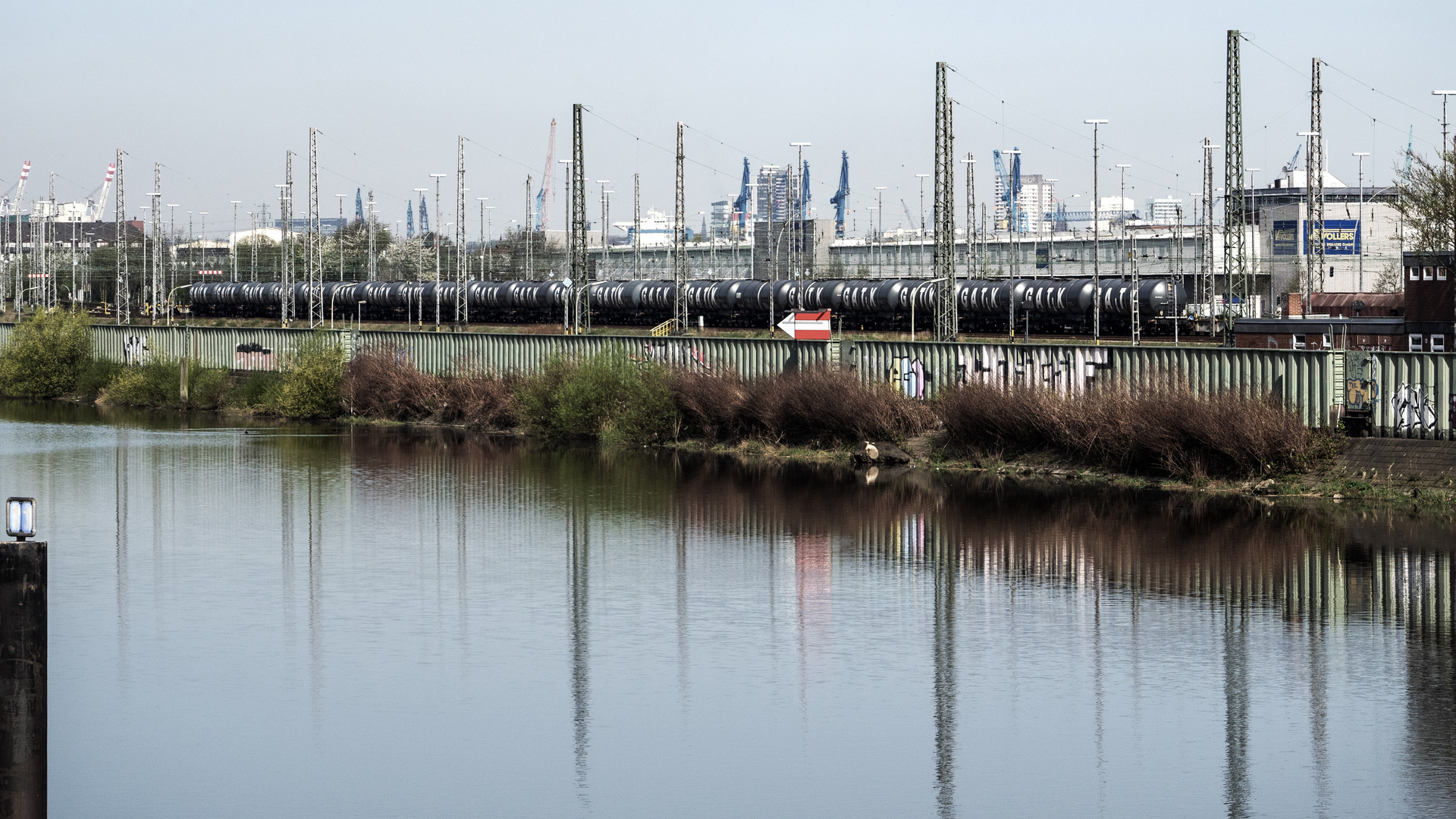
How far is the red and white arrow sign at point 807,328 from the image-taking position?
4012cm

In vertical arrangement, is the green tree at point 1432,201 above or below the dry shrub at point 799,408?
above

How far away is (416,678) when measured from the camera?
15633mm

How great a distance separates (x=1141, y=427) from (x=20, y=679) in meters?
24.6

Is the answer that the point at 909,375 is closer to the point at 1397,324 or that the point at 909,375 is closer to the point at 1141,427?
the point at 1141,427

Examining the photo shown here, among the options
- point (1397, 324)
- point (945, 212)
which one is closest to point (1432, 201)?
point (1397, 324)

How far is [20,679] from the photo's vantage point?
404 inches

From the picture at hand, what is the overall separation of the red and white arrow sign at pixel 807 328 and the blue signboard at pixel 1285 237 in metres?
87.4

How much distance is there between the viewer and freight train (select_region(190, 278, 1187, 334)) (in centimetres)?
6588

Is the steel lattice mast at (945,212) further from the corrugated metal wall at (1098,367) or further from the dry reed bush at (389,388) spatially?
the dry reed bush at (389,388)

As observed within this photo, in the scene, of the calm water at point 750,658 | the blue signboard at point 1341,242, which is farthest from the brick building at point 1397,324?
the blue signboard at point 1341,242

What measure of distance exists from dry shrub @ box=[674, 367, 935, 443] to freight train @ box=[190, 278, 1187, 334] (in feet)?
51.9

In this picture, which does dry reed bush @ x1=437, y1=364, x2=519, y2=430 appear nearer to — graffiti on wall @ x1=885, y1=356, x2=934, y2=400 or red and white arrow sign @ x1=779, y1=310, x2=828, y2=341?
red and white arrow sign @ x1=779, y1=310, x2=828, y2=341

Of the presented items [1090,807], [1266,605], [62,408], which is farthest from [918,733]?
[62,408]

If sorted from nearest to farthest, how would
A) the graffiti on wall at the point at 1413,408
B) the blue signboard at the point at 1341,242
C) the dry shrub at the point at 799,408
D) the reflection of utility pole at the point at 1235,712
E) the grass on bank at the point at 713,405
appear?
the reflection of utility pole at the point at 1235,712 → the graffiti on wall at the point at 1413,408 → the grass on bank at the point at 713,405 → the dry shrub at the point at 799,408 → the blue signboard at the point at 1341,242
